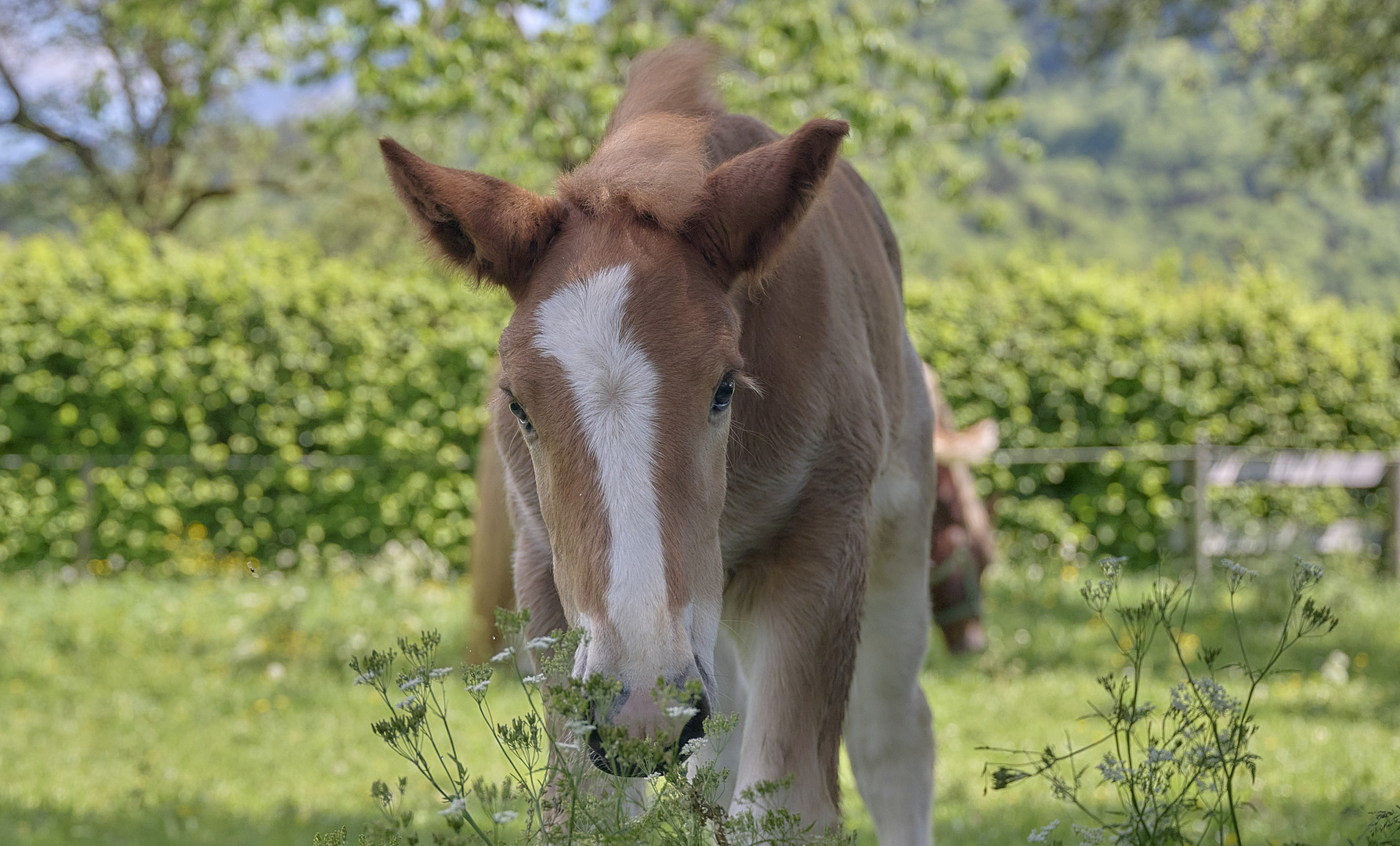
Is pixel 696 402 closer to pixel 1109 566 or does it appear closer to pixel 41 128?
pixel 1109 566

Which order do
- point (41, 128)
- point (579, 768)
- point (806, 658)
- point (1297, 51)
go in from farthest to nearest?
point (41, 128), point (1297, 51), point (806, 658), point (579, 768)

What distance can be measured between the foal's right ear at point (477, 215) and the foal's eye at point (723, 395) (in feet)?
1.69

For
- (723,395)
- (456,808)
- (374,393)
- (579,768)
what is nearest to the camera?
(456,808)

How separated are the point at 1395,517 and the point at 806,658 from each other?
11564 mm

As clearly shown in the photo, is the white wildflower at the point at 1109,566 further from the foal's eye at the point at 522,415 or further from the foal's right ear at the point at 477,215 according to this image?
the foal's right ear at the point at 477,215

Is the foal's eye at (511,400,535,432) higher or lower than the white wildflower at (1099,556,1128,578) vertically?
higher

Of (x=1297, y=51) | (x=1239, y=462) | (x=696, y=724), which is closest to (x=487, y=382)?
(x=1239, y=462)

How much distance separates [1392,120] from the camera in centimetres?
1513

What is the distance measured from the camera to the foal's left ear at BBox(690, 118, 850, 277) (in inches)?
90.7

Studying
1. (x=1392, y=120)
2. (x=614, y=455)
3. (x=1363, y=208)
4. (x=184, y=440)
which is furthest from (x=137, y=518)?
(x=1363, y=208)

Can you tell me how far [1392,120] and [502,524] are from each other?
44.1ft

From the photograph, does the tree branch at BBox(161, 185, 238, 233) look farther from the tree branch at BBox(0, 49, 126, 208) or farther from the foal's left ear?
the foal's left ear

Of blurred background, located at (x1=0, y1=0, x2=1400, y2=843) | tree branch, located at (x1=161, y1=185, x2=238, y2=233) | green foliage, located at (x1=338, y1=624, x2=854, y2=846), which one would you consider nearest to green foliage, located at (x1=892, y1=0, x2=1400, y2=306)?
tree branch, located at (x1=161, y1=185, x2=238, y2=233)

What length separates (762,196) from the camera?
2.35 m
